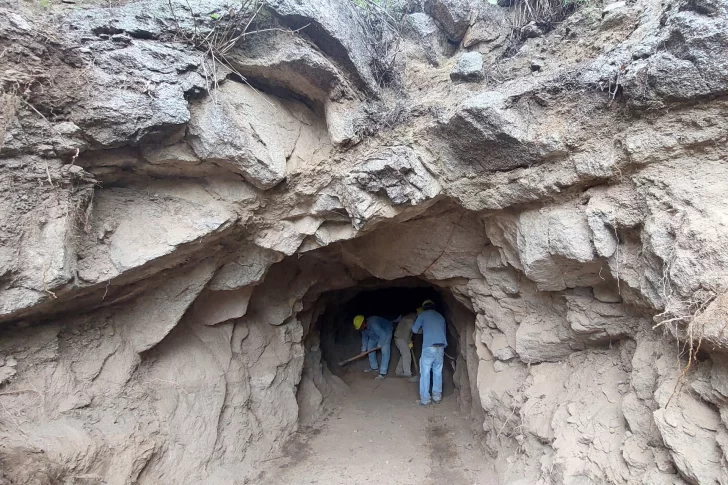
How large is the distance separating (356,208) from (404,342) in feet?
14.9

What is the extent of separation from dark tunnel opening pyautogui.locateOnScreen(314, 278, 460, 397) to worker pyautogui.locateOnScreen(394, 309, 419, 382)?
0.51ft

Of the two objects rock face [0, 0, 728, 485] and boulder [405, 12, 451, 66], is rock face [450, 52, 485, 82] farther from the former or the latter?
boulder [405, 12, 451, 66]

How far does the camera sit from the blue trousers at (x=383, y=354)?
7.18m

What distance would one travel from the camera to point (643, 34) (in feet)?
8.53

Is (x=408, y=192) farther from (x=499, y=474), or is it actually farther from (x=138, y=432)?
(x=138, y=432)

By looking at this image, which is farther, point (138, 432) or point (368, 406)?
point (368, 406)

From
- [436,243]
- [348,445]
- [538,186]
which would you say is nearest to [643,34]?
[538,186]

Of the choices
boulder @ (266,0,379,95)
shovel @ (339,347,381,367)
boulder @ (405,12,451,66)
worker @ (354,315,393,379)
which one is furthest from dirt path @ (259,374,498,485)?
boulder @ (405,12,451,66)

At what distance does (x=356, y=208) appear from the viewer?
3.36 m

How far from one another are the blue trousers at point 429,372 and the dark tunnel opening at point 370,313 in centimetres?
36

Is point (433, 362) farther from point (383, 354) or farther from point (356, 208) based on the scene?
point (356, 208)

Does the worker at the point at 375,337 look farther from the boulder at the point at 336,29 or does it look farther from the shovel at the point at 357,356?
the boulder at the point at 336,29

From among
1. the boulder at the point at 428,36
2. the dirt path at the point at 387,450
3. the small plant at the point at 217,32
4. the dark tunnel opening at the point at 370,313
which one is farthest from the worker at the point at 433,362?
the small plant at the point at 217,32

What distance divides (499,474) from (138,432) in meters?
3.12
